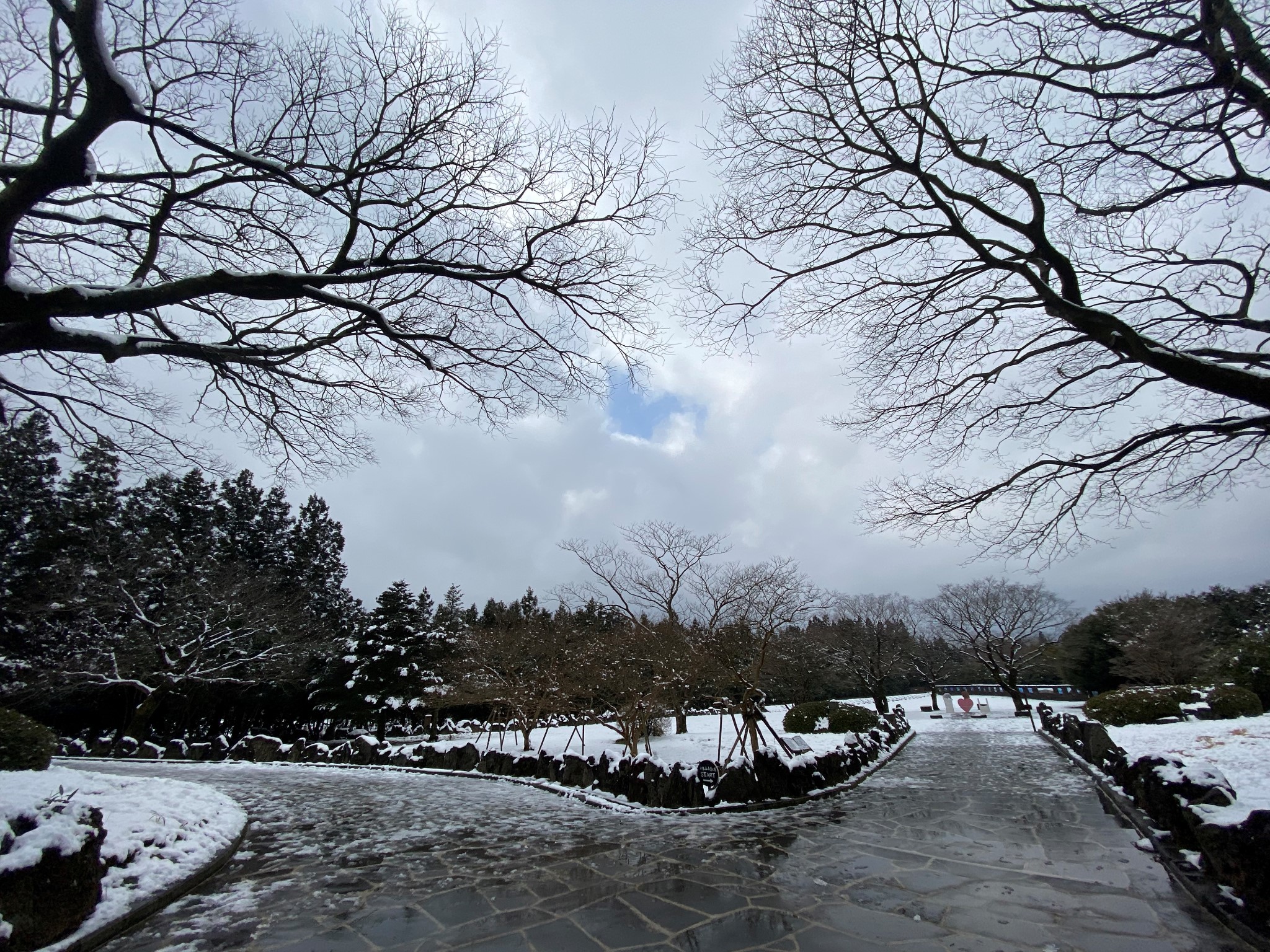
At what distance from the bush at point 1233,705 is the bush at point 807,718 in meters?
10.0

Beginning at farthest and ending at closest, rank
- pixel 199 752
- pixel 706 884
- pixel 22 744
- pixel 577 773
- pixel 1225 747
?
pixel 199 752 → pixel 577 773 → pixel 1225 747 → pixel 22 744 → pixel 706 884

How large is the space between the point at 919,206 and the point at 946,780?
10863 mm

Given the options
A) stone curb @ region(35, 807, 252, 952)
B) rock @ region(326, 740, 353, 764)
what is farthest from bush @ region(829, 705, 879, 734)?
stone curb @ region(35, 807, 252, 952)

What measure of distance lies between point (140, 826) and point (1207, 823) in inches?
383

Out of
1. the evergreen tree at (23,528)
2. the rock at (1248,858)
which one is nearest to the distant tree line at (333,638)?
the evergreen tree at (23,528)

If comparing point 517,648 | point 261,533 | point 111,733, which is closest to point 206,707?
point 111,733

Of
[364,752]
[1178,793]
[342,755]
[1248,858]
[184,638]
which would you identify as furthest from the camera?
[184,638]

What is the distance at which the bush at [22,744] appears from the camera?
7.72m

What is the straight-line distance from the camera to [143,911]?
15.3 ft

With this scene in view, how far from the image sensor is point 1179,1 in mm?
4207

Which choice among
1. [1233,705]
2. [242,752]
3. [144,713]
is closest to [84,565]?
[144,713]

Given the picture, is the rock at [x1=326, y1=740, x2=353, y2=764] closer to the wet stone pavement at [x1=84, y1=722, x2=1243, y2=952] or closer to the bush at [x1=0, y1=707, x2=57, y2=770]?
the wet stone pavement at [x1=84, y1=722, x2=1243, y2=952]

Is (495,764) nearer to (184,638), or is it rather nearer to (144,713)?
(144,713)

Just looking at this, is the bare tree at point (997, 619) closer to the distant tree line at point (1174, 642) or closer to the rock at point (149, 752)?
the distant tree line at point (1174, 642)
